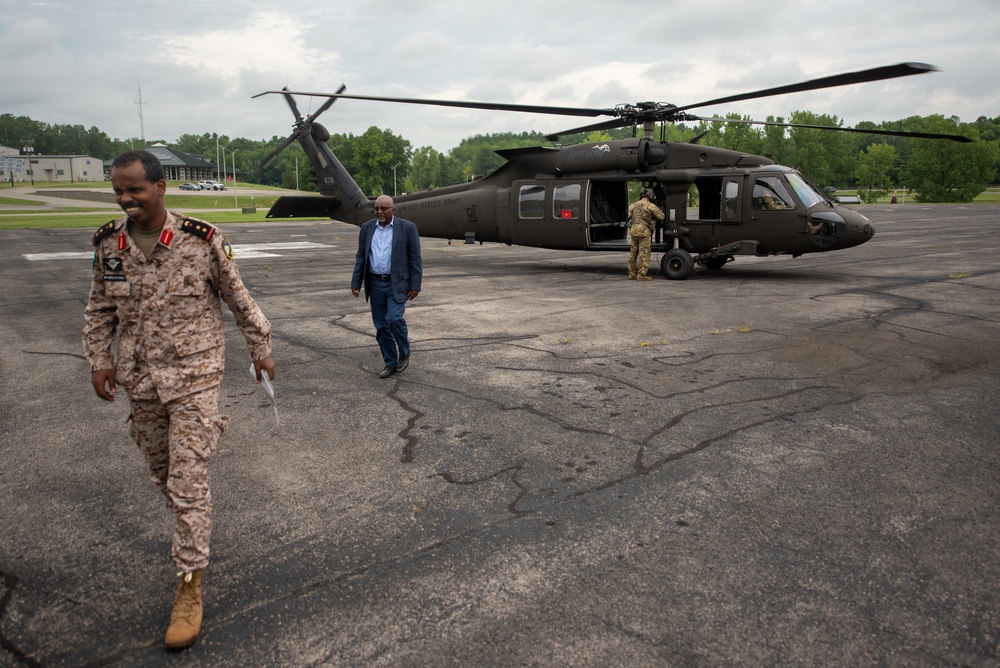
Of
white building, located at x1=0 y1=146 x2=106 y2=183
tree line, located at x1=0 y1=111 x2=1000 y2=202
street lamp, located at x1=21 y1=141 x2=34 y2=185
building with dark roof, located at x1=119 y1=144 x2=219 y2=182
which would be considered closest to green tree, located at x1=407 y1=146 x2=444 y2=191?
tree line, located at x1=0 y1=111 x2=1000 y2=202

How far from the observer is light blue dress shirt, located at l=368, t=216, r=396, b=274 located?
272 inches

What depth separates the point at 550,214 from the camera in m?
14.8

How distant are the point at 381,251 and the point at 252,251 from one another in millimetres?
15099

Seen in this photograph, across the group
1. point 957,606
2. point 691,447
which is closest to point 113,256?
point 691,447

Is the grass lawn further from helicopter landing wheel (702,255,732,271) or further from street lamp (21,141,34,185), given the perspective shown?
street lamp (21,141,34,185)

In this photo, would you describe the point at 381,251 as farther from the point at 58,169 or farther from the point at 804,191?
the point at 58,169

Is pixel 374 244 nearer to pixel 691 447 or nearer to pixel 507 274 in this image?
pixel 691 447

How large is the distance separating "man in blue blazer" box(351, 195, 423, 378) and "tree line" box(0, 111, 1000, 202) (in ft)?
29.9

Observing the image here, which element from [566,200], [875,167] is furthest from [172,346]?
[875,167]

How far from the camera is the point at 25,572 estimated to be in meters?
3.38

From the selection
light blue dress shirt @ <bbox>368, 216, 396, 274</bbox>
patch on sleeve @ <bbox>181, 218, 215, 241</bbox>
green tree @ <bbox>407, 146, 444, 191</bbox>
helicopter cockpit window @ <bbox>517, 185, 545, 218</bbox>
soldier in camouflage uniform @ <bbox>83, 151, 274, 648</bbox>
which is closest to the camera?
soldier in camouflage uniform @ <bbox>83, 151, 274, 648</bbox>

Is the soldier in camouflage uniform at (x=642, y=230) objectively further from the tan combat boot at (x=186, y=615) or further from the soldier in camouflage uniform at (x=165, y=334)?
the tan combat boot at (x=186, y=615)

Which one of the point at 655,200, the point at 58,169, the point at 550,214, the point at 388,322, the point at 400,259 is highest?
the point at 58,169

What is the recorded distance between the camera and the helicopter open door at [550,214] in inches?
572
